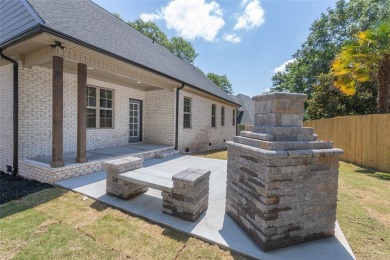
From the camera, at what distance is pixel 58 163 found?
4.88 metres

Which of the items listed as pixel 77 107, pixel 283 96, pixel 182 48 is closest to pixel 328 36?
pixel 182 48

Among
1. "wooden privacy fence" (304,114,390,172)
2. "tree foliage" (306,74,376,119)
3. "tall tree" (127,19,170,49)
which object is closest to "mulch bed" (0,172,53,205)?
"wooden privacy fence" (304,114,390,172)

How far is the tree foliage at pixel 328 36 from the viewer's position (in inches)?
763

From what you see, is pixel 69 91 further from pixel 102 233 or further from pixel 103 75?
pixel 102 233

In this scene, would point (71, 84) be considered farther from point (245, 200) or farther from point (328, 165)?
point (328, 165)

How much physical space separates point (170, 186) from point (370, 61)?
31.8 feet

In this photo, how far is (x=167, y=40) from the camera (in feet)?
98.0

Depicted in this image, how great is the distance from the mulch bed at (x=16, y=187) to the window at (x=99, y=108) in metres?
3.20

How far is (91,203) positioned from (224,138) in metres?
13.3

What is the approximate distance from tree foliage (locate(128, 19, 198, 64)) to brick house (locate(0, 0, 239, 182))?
20708 mm

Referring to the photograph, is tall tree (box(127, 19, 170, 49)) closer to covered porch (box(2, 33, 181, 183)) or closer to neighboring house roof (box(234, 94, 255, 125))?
neighboring house roof (box(234, 94, 255, 125))

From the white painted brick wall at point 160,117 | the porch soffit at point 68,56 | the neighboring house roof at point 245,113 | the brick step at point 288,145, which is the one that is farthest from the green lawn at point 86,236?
the neighboring house roof at point 245,113

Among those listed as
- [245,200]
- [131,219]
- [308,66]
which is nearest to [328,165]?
[245,200]

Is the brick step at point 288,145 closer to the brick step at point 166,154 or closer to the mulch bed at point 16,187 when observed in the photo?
the mulch bed at point 16,187
